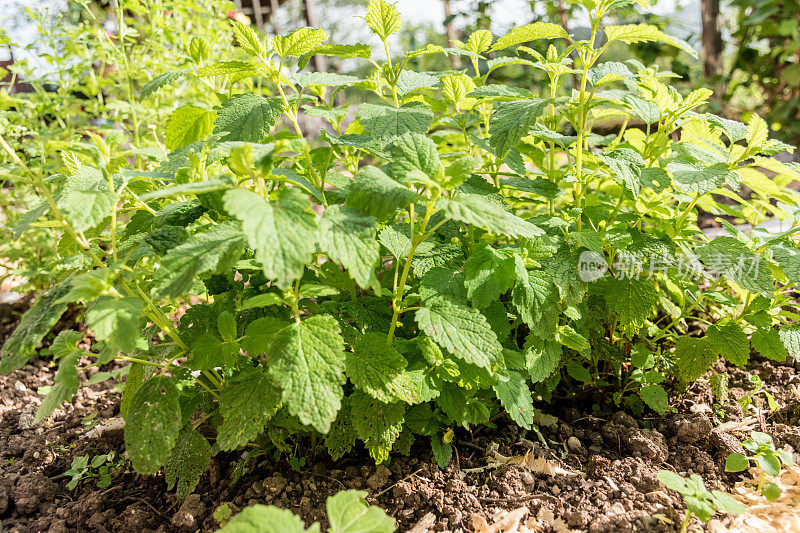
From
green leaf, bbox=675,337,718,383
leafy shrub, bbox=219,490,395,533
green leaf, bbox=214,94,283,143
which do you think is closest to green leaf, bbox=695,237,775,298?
green leaf, bbox=675,337,718,383

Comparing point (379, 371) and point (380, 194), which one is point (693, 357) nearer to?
point (379, 371)

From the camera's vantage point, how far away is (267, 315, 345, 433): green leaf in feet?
3.26

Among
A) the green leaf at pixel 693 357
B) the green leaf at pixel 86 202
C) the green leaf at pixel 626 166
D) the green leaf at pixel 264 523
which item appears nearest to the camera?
the green leaf at pixel 264 523

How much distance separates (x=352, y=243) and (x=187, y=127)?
0.79 m

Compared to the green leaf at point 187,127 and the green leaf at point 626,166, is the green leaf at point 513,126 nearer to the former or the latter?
the green leaf at point 626,166

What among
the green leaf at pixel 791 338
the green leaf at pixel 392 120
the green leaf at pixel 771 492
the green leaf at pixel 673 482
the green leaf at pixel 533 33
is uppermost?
the green leaf at pixel 533 33

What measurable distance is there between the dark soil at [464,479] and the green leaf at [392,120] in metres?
0.93

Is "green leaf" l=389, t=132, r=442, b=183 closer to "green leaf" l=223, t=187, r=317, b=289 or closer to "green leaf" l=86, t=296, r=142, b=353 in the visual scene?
"green leaf" l=223, t=187, r=317, b=289

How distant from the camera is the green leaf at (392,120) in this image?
124cm

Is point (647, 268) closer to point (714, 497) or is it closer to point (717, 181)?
point (717, 181)

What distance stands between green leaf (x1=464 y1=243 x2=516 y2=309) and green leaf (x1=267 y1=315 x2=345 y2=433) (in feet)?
1.27

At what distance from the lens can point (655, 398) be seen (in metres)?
1.64

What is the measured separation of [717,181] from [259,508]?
4.23 ft

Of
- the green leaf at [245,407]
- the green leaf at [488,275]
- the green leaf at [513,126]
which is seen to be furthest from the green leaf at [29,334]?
the green leaf at [513,126]
